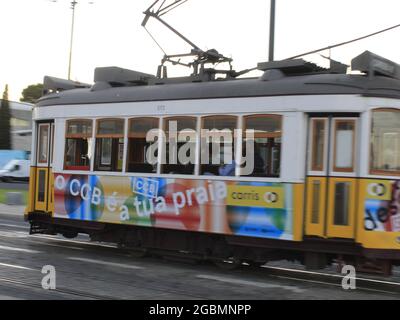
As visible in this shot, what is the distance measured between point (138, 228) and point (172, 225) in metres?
1.03

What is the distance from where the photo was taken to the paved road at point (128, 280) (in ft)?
26.6

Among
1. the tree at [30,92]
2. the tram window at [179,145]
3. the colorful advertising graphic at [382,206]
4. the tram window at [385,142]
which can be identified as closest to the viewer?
the colorful advertising graphic at [382,206]

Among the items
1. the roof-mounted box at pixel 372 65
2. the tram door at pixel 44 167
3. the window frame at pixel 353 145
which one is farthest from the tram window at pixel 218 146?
the tram door at pixel 44 167

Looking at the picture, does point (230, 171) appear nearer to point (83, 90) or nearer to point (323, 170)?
point (323, 170)

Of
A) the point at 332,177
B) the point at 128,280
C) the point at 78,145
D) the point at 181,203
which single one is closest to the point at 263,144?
the point at 332,177

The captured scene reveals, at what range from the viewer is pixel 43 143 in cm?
1290

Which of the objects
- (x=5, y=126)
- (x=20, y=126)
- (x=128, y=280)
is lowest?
(x=128, y=280)

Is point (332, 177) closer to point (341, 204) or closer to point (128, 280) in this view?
point (341, 204)

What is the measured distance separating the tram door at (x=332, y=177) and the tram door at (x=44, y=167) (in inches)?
221

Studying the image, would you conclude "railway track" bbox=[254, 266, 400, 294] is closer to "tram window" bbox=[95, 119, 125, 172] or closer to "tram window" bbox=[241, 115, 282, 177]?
"tram window" bbox=[241, 115, 282, 177]

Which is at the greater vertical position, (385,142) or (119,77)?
(119,77)

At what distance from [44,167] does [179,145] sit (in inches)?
141

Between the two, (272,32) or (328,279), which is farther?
(272,32)

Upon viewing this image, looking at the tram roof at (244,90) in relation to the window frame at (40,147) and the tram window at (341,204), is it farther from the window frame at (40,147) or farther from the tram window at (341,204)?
the tram window at (341,204)
